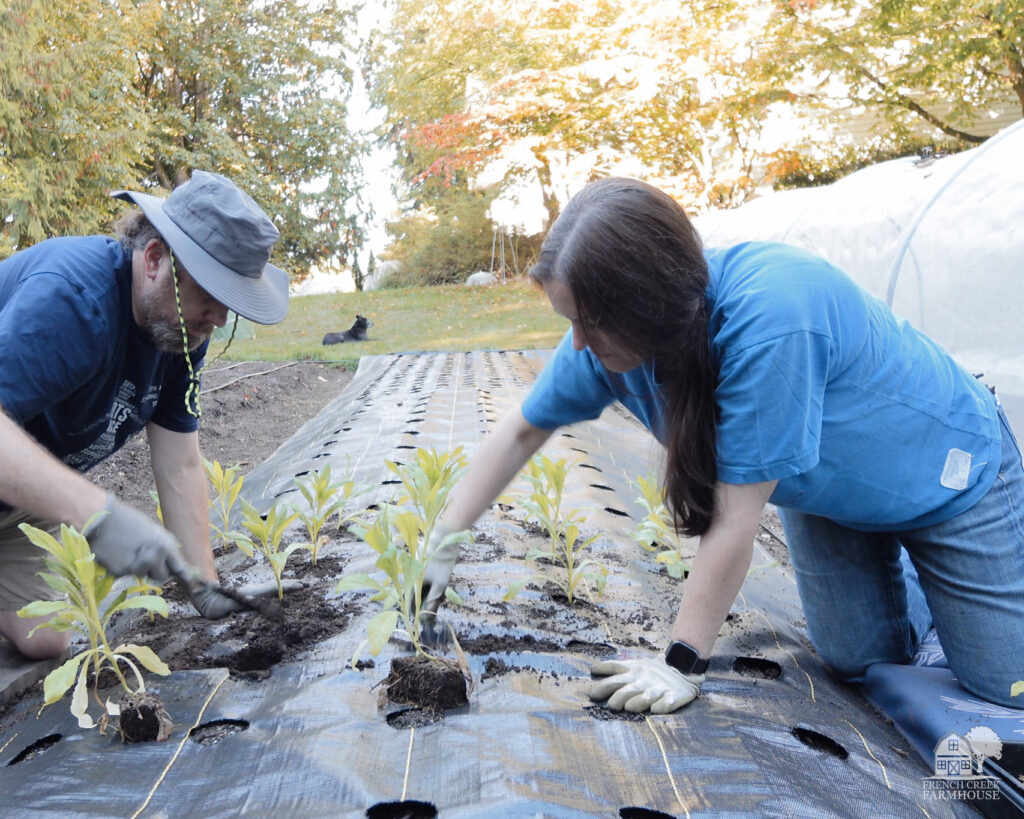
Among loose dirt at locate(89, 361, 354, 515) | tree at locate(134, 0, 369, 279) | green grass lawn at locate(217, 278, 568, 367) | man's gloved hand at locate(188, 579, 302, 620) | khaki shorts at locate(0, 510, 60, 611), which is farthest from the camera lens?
tree at locate(134, 0, 369, 279)

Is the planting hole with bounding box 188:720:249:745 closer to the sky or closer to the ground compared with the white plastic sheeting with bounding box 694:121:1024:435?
closer to the ground

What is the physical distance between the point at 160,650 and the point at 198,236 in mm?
1058

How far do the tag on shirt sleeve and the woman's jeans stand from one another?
0.11 m

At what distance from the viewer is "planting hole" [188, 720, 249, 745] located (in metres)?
1.61

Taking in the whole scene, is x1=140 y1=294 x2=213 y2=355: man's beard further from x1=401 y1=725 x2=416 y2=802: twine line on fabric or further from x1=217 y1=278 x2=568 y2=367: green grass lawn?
x1=217 y1=278 x2=568 y2=367: green grass lawn

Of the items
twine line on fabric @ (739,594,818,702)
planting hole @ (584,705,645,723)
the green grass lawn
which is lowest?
the green grass lawn

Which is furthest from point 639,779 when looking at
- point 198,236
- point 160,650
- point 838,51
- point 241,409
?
point 838,51

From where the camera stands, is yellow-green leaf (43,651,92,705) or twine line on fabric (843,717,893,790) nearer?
yellow-green leaf (43,651,92,705)

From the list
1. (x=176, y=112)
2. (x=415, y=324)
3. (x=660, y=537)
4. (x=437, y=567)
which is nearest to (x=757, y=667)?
(x=660, y=537)

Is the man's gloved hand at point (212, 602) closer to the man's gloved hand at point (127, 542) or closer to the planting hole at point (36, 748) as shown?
the man's gloved hand at point (127, 542)

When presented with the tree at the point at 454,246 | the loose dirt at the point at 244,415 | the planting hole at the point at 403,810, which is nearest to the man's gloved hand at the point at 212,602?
the planting hole at the point at 403,810

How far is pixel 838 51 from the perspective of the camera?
33.5 feet

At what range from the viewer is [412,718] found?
166 centimetres

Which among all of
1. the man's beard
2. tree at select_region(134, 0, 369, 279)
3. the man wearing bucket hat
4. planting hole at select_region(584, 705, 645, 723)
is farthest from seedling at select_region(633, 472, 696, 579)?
tree at select_region(134, 0, 369, 279)
